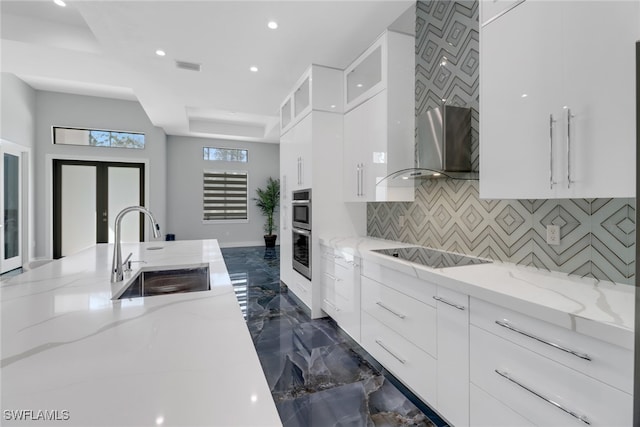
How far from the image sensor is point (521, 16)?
1.49 m

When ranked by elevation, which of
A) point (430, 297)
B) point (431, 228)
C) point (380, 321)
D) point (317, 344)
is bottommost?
point (317, 344)

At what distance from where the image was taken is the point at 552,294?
4.19 ft

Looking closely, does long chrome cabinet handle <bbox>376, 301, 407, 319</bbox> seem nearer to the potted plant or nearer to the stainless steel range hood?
the stainless steel range hood

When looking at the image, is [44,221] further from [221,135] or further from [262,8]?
[262,8]

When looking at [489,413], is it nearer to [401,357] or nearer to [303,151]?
[401,357]

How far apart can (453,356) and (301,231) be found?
88.4 inches

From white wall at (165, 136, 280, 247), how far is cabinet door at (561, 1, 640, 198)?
7694mm

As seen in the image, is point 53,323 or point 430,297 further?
point 430,297

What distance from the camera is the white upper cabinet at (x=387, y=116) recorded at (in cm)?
260

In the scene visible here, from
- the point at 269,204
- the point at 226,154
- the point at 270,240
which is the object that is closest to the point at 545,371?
the point at 270,240

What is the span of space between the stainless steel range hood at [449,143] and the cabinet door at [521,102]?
0.34m

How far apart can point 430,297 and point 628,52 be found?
52.7 inches

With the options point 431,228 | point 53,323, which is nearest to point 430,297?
point 431,228

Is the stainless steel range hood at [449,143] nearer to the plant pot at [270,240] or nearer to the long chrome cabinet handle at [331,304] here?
the long chrome cabinet handle at [331,304]
